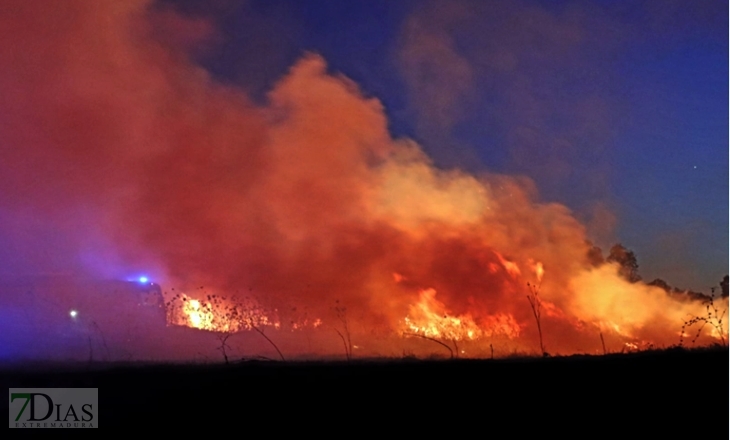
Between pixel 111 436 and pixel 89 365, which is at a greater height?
pixel 89 365

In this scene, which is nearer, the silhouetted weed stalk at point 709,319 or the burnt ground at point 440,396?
the burnt ground at point 440,396

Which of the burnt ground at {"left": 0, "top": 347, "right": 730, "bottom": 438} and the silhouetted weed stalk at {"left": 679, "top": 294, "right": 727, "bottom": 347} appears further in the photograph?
the silhouetted weed stalk at {"left": 679, "top": 294, "right": 727, "bottom": 347}

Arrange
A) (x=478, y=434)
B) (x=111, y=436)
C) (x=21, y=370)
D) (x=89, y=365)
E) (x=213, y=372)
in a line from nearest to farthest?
(x=478, y=434), (x=111, y=436), (x=213, y=372), (x=21, y=370), (x=89, y=365)

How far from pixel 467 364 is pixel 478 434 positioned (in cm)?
339

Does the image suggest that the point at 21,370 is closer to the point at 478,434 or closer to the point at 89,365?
the point at 89,365

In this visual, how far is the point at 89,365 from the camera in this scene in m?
15.9

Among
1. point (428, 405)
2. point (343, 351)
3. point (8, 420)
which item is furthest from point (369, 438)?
point (343, 351)

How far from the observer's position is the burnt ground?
31.9 feet

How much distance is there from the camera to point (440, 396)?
1072 cm

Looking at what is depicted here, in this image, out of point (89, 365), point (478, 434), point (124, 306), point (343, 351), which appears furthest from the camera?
point (124, 306)

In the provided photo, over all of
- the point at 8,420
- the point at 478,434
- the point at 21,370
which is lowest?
the point at 478,434

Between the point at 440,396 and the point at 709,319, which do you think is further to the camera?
the point at 709,319

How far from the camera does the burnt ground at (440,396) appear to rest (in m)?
9.73

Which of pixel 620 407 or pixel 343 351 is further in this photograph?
pixel 343 351
